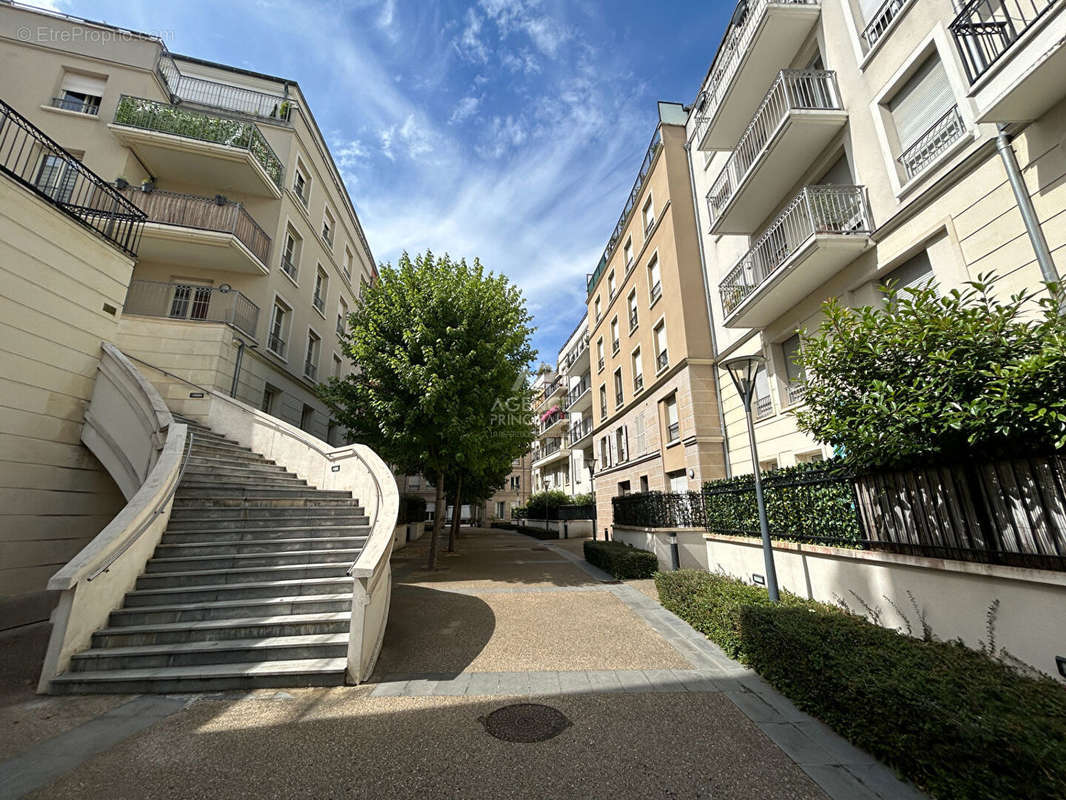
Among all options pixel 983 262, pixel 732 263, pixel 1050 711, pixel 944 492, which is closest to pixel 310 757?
pixel 1050 711

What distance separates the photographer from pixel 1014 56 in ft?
17.4

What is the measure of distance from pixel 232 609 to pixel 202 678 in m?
0.94

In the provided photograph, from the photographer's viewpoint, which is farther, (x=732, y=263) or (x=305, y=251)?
(x=305, y=251)

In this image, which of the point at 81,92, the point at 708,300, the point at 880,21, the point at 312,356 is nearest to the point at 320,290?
the point at 312,356

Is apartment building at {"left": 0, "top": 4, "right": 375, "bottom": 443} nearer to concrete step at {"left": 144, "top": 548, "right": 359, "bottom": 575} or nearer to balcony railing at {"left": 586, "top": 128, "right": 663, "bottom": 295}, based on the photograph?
concrete step at {"left": 144, "top": 548, "right": 359, "bottom": 575}

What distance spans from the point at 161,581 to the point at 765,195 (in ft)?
46.0

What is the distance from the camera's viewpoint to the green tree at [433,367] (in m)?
11.0

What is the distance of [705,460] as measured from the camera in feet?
41.3

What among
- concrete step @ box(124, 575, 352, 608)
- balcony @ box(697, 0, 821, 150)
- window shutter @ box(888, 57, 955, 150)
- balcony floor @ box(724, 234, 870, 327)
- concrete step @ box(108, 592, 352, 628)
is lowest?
concrete step @ box(108, 592, 352, 628)

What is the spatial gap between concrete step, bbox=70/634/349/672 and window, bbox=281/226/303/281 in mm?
13472

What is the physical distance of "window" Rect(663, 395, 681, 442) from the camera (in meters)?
14.5

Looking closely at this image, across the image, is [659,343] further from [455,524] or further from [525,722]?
[525,722]

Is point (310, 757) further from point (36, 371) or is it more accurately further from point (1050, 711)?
point (36, 371)

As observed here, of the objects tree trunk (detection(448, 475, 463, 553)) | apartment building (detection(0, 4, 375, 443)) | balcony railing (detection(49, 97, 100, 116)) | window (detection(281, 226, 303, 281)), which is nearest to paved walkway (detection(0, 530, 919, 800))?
apartment building (detection(0, 4, 375, 443))
